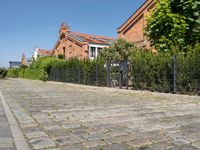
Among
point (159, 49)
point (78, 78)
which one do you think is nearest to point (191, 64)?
point (159, 49)

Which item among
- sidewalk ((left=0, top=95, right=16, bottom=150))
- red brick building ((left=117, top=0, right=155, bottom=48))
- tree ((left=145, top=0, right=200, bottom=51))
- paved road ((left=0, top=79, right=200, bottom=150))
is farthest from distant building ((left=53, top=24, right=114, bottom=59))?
sidewalk ((left=0, top=95, right=16, bottom=150))

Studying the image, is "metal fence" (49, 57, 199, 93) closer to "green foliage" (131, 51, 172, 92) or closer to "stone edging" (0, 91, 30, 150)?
"green foliage" (131, 51, 172, 92)

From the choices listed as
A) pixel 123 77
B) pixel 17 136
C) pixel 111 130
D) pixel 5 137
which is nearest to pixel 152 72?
pixel 123 77

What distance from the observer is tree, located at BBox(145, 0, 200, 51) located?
18.6m

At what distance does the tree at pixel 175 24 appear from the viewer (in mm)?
18594

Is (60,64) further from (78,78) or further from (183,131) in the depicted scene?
(183,131)

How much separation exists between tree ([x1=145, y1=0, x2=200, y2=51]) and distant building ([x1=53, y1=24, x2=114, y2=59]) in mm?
19375

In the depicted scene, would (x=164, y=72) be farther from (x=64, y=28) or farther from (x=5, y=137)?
(x=64, y=28)

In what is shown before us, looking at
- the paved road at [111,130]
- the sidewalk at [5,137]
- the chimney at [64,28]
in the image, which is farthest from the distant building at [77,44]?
the sidewalk at [5,137]

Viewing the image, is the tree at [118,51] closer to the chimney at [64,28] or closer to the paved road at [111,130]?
the paved road at [111,130]

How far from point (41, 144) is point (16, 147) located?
1.34 ft

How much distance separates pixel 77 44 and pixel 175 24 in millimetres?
27730

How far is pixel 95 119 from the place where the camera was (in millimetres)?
7227

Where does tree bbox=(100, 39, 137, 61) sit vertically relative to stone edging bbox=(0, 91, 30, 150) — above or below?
above
